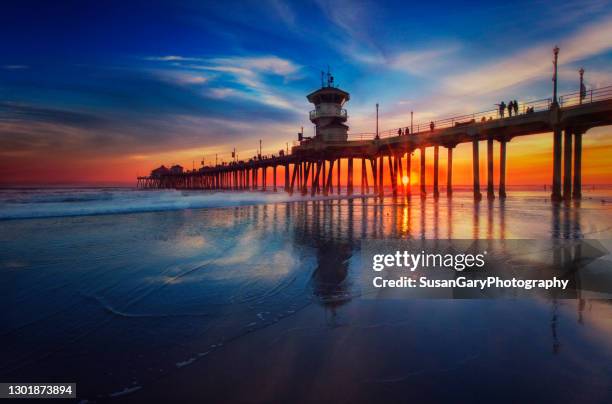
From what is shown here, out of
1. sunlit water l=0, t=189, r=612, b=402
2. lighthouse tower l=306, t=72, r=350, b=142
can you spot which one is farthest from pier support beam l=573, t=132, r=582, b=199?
sunlit water l=0, t=189, r=612, b=402

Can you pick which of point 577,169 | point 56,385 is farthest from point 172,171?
point 56,385

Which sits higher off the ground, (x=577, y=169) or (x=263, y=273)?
(x=577, y=169)

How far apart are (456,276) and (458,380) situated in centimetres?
323

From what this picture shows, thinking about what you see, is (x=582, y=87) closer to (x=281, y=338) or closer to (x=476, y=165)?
(x=476, y=165)

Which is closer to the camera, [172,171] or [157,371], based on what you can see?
[157,371]

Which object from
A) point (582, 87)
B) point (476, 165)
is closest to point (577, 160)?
point (582, 87)

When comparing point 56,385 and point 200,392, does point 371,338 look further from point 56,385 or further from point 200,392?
point 56,385

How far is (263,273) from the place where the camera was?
5.32m

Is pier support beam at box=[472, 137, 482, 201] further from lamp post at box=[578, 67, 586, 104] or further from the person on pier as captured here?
lamp post at box=[578, 67, 586, 104]

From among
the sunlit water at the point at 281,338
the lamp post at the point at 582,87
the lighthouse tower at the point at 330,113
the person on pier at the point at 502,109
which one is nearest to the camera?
the sunlit water at the point at 281,338

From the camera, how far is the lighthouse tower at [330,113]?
39562 mm

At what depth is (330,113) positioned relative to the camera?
4003 cm

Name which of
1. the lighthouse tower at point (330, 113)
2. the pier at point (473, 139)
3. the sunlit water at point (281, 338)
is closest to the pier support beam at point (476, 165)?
the pier at point (473, 139)

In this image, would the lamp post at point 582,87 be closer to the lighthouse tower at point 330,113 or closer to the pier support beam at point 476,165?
the pier support beam at point 476,165
